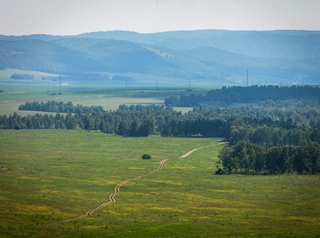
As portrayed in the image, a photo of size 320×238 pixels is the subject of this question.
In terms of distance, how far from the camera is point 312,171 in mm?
120812

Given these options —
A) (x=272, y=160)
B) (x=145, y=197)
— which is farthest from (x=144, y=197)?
(x=272, y=160)

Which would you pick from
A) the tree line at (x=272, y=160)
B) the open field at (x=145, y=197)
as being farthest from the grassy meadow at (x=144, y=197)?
the tree line at (x=272, y=160)

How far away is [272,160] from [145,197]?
34.3 metres

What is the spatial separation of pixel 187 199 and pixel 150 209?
884 cm

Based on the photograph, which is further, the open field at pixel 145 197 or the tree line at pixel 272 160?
the tree line at pixel 272 160

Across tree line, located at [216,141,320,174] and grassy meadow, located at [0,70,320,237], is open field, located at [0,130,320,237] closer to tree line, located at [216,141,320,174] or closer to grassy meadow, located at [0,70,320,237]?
grassy meadow, located at [0,70,320,237]

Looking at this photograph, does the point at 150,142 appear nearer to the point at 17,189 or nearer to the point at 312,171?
the point at 312,171

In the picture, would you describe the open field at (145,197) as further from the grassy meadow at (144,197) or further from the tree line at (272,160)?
the tree line at (272,160)

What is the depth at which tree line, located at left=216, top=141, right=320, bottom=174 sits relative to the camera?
120 m

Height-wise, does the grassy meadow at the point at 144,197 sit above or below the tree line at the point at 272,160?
below

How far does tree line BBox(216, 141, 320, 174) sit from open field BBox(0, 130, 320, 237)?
15.7ft

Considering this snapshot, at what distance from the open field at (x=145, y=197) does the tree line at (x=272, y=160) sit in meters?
4.80

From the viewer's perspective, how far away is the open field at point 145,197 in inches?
2973

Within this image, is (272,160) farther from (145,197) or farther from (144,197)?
(144,197)
